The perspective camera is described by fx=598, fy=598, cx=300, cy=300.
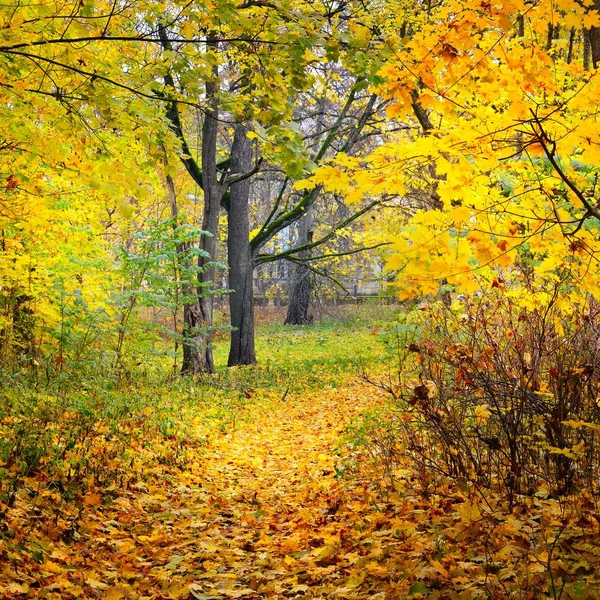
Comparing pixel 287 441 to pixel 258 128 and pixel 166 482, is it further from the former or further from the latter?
pixel 258 128

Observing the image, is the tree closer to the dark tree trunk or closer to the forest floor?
the forest floor

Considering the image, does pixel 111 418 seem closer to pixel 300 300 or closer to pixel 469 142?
pixel 469 142

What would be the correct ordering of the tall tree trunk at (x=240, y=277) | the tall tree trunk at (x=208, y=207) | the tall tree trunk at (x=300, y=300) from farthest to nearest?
1. the tall tree trunk at (x=300, y=300)
2. the tall tree trunk at (x=240, y=277)
3. the tall tree trunk at (x=208, y=207)

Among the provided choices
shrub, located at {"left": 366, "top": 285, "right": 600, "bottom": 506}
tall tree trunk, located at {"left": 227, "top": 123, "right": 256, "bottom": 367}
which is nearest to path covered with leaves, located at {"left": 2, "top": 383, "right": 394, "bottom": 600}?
shrub, located at {"left": 366, "top": 285, "right": 600, "bottom": 506}

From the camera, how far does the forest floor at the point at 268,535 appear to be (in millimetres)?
3432

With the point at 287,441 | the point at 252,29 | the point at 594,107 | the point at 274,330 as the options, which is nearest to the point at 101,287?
the point at 287,441

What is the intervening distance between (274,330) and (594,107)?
828 inches

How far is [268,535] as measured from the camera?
4969 mm

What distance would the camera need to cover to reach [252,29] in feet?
17.2

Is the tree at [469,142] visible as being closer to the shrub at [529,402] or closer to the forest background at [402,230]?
the forest background at [402,230]

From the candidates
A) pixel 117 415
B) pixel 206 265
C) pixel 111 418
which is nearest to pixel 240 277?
pixel 206 265

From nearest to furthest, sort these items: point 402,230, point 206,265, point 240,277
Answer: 1. point 402,230
2. point 206,265
3. point 240,277

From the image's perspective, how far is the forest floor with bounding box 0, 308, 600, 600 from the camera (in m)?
3.43

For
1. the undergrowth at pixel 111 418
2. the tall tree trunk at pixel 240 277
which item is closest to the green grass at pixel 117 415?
the undergrowth at pixel 111 418
